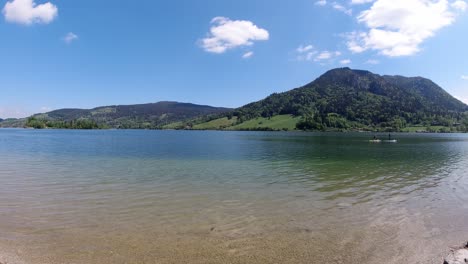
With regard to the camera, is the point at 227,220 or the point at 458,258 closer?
the point at 458,258

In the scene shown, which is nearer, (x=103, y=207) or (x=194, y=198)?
(x=103, y=207)

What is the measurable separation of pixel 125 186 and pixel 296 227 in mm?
15628

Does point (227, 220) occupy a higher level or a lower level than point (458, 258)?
lower

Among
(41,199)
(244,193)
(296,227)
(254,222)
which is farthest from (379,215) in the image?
(41,199)

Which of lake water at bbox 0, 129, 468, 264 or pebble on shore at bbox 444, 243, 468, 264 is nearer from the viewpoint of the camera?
pebble on shore at bbox 444, 243, 468, 264

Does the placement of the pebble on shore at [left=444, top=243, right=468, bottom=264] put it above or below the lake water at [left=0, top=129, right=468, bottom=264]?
above

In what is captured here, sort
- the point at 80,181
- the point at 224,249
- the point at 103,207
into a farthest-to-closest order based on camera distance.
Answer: the point at 80,181
the point at 103,207
the point at 224,249

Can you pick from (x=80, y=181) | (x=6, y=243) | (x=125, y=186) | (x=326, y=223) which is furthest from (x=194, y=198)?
(x=80, y=181)

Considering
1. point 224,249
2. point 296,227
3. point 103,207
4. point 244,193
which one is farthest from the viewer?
point 244,193

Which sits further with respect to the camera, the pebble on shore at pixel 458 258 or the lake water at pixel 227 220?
the lake water at pixel 227 220

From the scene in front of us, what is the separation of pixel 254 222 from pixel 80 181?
18.6 m

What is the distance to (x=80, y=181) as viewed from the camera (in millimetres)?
27094

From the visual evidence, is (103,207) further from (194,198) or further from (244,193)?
(244,193)

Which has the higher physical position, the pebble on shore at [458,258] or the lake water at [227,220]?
the pebble on shore at [458,258]
